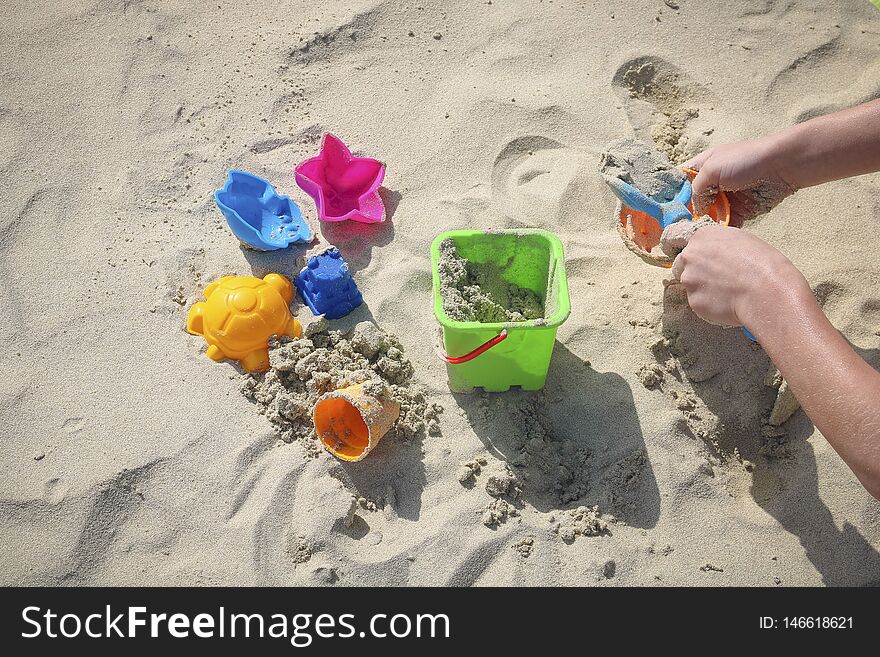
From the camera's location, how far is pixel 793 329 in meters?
1.65

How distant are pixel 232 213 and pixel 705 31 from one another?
223 centimetres

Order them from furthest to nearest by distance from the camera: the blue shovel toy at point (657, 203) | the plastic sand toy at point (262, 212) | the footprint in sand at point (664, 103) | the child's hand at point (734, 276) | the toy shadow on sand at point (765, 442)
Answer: the footprint in sand at point (664, 103)
the plastic sand toy at point (262, 212)
the blue shovel toy at point (657, 203)
the toy shadow on sand at point (765, 442)
the child's hand at point (734, 276)

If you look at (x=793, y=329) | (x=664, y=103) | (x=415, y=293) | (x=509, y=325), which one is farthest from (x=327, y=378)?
(x=664, y=103)

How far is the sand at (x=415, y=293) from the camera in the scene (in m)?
2.00

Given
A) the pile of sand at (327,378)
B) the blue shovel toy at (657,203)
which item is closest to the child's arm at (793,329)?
the blue shovel toy at (657,203)

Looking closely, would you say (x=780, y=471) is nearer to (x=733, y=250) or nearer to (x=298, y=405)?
(x=733, y=250)

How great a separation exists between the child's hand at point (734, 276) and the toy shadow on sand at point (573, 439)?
1.58ft

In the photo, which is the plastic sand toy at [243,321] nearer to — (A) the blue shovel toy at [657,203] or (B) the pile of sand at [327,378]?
(B) the pile of sand at [327,378]

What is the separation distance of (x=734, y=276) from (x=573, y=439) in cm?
70

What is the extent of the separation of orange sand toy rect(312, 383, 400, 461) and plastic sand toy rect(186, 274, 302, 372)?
317mm

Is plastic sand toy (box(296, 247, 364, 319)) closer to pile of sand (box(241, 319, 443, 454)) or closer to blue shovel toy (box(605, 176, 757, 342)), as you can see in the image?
pile of sand (box(241, 319, 443, 454))

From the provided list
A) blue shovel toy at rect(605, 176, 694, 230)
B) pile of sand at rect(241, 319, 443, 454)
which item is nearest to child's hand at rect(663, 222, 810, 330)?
blue shovel toy at rect(605, 176, 694, 230)

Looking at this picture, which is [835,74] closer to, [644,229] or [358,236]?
[644,229]

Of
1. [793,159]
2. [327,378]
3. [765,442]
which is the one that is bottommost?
[765,442]
